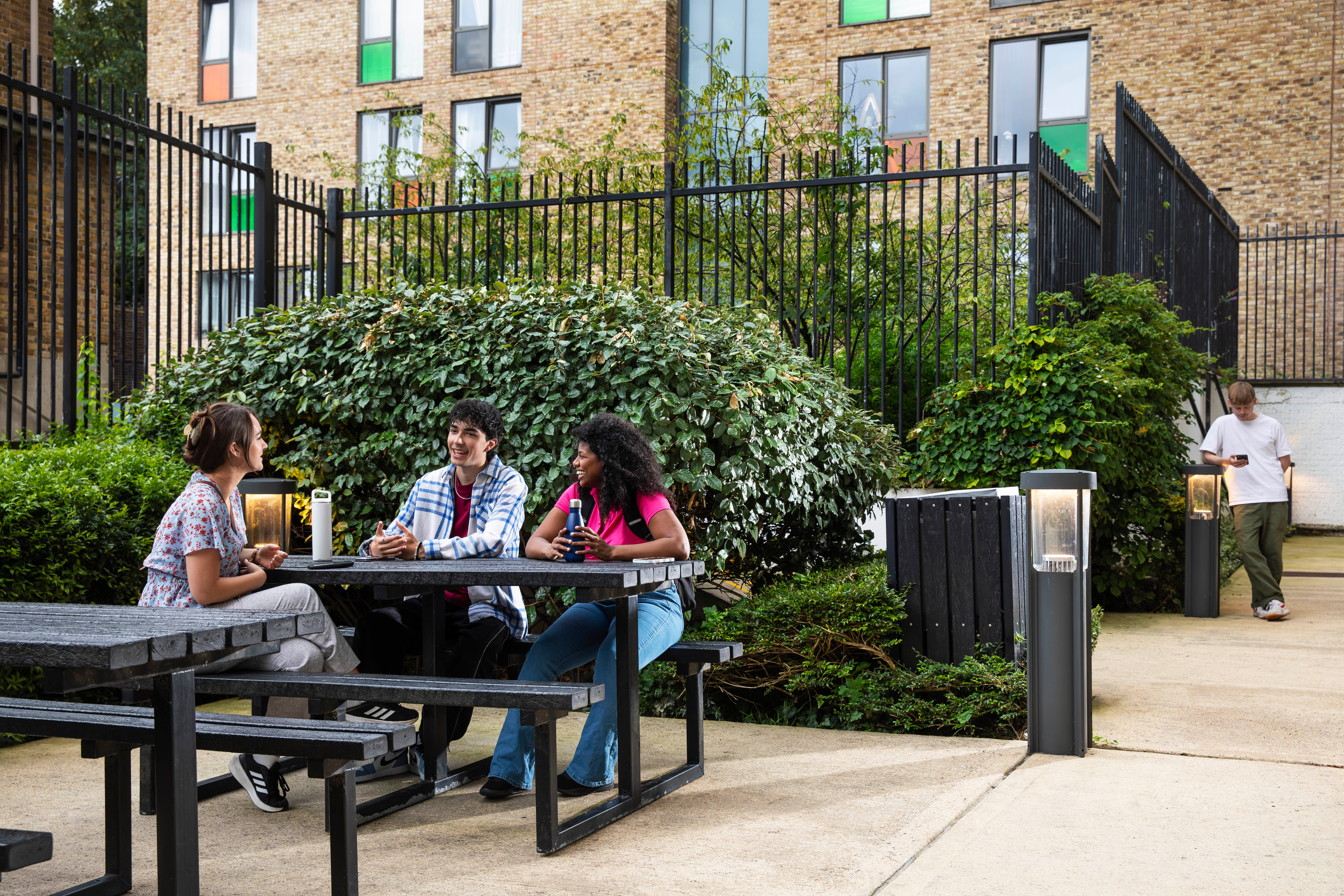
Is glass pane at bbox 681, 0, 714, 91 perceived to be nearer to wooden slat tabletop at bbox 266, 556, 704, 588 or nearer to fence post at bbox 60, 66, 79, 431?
fence post at bbox 60, 66, 79, 431

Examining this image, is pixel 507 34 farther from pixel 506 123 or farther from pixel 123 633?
pixel 123 633

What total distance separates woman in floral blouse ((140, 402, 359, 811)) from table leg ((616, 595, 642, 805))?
970 mm

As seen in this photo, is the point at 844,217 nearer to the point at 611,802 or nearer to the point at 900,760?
the point at 900,760

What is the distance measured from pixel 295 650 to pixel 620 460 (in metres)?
1.31

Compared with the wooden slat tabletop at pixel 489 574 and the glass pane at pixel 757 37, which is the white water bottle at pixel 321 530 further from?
the glass pane at pixel 757 37

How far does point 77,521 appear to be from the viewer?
520 centimetres

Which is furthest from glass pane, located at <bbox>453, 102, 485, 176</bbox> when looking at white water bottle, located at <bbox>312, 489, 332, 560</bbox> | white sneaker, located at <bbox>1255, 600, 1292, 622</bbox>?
white water bottle, located at <bbox>312, 489, 332, 560</bbox>

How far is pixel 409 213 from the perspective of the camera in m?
10.0

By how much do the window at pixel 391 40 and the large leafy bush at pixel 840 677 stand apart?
19.2m

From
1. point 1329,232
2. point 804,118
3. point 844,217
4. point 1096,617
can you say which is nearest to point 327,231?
point 844,217

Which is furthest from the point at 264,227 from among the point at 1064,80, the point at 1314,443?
the point at 1314,443

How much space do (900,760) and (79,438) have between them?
4.71m

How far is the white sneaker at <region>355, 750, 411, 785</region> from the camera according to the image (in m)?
4.46

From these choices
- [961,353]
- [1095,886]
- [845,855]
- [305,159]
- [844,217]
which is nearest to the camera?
[1095,886]
